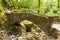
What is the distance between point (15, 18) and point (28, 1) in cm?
751

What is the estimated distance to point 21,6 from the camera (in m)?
17.3

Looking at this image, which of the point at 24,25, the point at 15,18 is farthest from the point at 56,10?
the point at 15,18

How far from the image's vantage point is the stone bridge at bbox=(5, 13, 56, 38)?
1087 centimetres

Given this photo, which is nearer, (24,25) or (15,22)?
(15,22)

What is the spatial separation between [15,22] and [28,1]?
23.9ft

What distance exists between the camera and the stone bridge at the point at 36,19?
10874 millimetres

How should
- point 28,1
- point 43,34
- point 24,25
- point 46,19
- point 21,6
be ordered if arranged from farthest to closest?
point 28,1 < point 21,6 < point 24,25 < point 43,34 < point 46,19

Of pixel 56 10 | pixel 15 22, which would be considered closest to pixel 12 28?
pixel 15 22

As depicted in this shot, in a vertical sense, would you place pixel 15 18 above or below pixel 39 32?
above

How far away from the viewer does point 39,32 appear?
12062mm

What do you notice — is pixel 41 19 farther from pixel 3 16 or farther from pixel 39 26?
pixel 3 16

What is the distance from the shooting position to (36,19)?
11.0m

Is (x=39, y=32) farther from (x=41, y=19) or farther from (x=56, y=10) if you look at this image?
(x=56, y=10)

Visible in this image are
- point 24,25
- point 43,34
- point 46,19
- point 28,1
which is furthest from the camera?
point 28,1
